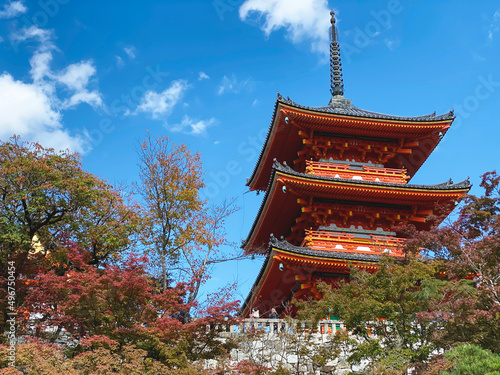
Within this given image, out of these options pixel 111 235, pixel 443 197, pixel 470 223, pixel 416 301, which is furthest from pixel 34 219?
pixel 443 197

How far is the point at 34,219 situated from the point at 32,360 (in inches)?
266

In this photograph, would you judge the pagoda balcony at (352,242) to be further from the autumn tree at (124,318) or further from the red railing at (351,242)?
the autumn tree at (124,318)

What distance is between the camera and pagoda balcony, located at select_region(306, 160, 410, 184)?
22000 millimetres

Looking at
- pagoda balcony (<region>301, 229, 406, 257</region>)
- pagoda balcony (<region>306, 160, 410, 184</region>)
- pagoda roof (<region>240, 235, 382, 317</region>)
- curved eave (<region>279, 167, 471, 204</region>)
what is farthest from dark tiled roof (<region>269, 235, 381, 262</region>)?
pagoda balcony (<region>306, 160, 410, 184</region>)

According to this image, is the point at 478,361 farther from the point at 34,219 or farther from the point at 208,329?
the point at 34,219

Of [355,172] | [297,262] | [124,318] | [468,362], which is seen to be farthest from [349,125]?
[468,362]

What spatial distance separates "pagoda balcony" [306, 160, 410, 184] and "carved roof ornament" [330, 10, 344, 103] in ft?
19.2

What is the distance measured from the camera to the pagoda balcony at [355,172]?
2200 cm

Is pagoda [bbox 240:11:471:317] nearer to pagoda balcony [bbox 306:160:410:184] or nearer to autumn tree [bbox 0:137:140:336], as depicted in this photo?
pagoda balcony [bbox 306:160:410:184]

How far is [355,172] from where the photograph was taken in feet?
72.5

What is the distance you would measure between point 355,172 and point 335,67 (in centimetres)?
959

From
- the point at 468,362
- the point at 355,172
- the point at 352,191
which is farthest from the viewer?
the point at 355,172

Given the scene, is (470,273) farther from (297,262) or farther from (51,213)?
(51,213)

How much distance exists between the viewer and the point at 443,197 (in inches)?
809
